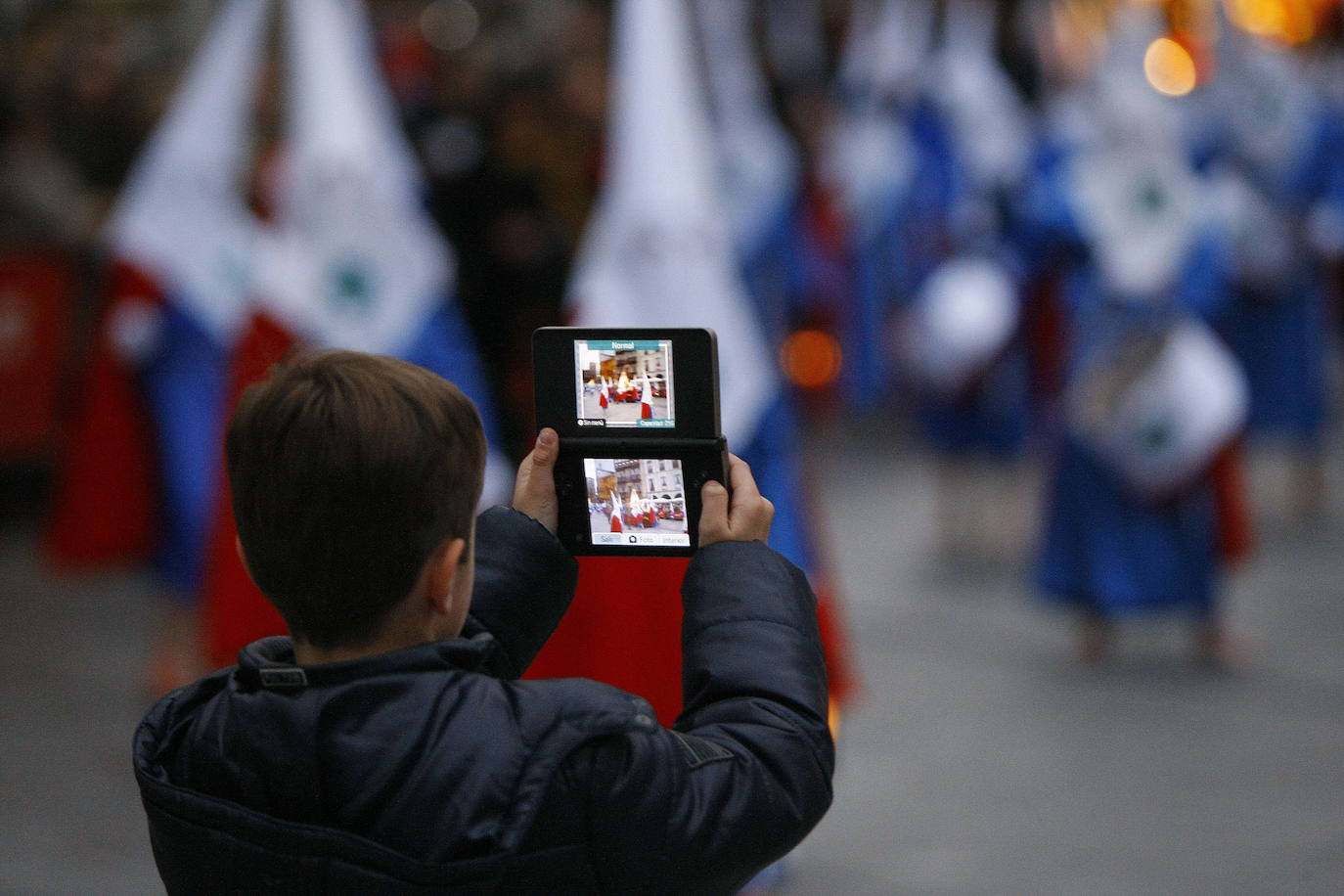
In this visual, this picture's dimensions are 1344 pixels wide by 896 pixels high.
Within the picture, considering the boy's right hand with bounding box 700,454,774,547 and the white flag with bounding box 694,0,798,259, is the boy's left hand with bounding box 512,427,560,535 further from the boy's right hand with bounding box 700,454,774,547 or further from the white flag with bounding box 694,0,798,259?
the white flag with bounding box 694,0,798,259

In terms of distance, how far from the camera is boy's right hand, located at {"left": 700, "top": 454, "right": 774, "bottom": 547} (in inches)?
48.2

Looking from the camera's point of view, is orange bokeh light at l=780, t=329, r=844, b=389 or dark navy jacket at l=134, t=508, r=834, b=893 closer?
dark navy jacket at l=134, t=508, r=834, b=893

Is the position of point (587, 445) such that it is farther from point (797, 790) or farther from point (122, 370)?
point (122, 370)

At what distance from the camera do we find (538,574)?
4.30 ft

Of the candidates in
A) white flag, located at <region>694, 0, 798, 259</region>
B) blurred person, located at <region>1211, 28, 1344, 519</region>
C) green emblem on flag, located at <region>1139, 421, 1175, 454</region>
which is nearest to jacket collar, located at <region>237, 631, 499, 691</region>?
green emblem on flag, located at <region>1139, 421, 1175, 454</region>

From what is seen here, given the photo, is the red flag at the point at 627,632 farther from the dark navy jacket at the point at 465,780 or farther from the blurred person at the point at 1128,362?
the blurred person at the point at 1128,362

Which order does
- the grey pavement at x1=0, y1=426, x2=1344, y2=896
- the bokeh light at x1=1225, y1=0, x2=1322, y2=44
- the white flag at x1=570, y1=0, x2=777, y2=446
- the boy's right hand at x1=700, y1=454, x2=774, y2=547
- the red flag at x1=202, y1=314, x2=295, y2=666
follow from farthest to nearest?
the bokeh light at x1=1225, y1=0, x2=1322, y2=44
the red flag at x1=202, y1=314, x2=295, y2=666
the grey pavement at x1=0, y1=426, x2=1344, y2=896
the white flag at x1=570, y1=0, x2=777, y2=446
the boy's right hand at x1=700, y1=454, x2=774, y2=547

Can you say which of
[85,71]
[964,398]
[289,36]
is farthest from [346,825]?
[85,71]

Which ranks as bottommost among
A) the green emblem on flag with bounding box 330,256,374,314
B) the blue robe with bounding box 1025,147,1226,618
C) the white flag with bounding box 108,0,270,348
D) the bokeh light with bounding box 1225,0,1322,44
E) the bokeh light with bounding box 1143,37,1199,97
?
the blue robe with bounding box 1025,147,1226,618

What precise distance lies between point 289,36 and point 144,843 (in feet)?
5.52

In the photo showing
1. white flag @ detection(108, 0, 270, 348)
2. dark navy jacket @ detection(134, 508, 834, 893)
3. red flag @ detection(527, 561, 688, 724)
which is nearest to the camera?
dark navy jacket @ detection(134, 508, 834, 893)

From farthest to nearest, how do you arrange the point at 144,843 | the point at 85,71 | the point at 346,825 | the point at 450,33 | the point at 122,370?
the point at 450,33
the point at 85,71
the point at 122,370
the point at 144,843
the point at 346,825

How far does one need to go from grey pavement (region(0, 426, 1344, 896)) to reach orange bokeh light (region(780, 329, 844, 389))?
8.32 ft

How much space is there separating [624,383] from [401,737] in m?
0.33
